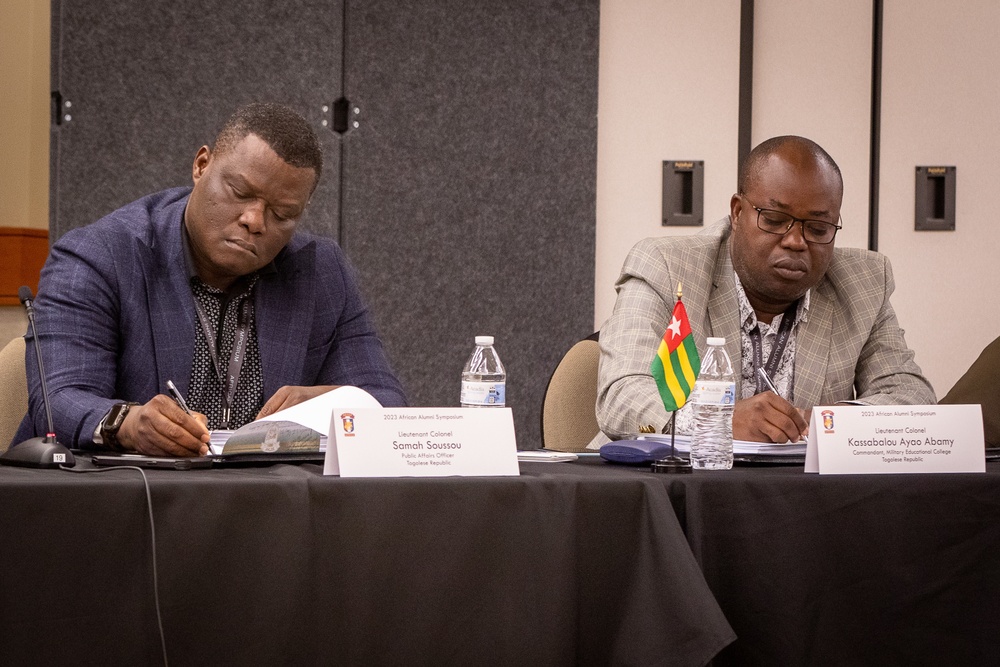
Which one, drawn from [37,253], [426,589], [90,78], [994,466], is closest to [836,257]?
[994,466]

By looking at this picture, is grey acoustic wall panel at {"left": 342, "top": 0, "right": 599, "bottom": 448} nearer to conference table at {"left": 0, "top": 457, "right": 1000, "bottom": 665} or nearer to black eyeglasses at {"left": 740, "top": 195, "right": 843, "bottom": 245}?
black eyeglasses at {"left": 740, "top": 195, "right": 843, "bottom": 245}

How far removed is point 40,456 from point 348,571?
44 centimetres

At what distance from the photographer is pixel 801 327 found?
2352 millimetres

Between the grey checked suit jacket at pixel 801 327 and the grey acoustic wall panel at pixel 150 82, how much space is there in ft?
5.42

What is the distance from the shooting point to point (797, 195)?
2.25 m

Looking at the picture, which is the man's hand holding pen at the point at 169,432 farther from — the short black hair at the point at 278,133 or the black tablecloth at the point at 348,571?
the short black hair at the point at 278,133

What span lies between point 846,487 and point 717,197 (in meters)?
2.31

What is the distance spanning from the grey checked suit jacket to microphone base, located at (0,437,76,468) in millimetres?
1092

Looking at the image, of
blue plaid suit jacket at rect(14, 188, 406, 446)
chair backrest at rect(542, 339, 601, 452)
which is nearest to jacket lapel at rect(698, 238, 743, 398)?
chair backrest at rect(542, 339, 601, 452)

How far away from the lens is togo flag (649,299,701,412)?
162cm

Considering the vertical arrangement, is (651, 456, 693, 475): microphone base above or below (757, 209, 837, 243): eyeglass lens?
below

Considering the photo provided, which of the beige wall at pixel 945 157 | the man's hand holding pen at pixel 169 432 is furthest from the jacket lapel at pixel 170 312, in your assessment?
the beige wall at pixel 945 157

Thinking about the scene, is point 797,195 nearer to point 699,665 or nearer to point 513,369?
point 699,665

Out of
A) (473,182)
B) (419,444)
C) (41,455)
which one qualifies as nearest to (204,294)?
(41,455)
